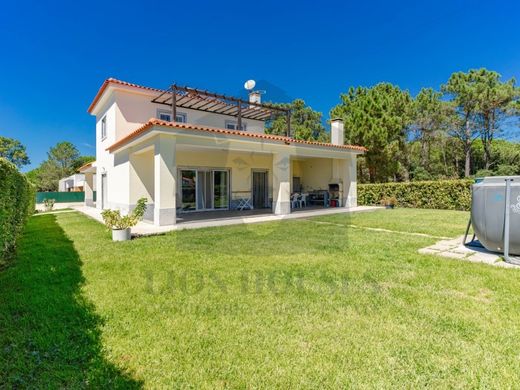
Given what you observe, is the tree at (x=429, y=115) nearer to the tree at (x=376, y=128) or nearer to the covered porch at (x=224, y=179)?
the tree at (x=376, y=128)

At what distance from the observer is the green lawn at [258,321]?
2.72 meters

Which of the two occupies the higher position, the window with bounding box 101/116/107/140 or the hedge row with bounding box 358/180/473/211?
the window with bounding box 101/116/107/140

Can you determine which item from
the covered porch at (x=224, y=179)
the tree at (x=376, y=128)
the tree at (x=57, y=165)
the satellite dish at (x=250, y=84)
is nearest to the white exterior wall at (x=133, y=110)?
the covered porch at (x=224, y=179)

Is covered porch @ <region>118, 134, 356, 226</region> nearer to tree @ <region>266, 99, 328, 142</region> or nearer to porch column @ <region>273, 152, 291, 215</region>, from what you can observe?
porch column @ <region>273, 152, 291, 215</region>

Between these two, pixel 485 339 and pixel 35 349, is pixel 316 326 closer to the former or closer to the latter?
pixel 485 339

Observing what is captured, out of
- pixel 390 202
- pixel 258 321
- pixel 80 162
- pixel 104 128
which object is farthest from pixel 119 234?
pixel 80 162

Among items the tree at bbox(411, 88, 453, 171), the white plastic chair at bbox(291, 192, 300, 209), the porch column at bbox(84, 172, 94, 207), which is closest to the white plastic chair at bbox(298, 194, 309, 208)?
the white plastic chair at bbox(291, 192, 300, 209)

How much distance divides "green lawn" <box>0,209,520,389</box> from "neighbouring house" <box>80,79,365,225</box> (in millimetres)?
5800

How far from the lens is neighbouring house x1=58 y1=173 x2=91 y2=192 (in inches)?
1732

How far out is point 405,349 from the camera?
311 cm

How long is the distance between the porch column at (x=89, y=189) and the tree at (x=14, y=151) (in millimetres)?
48304

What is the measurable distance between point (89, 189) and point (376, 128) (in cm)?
2585

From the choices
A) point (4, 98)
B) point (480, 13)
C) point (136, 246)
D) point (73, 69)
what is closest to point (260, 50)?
point (480, 13)

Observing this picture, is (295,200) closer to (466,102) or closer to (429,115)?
(429,115)
